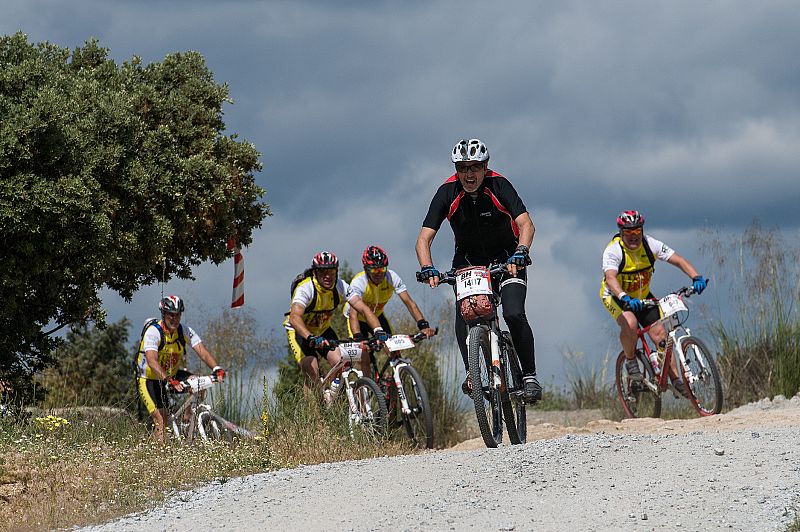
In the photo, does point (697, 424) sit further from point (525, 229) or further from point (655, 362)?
point (525, 229)

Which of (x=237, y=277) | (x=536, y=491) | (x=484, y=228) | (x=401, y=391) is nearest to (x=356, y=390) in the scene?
(x=401, y=391)

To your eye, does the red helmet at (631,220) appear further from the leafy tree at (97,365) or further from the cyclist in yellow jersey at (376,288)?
the leafy tree at (97,365)

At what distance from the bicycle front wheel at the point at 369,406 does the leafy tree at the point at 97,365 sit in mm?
10006

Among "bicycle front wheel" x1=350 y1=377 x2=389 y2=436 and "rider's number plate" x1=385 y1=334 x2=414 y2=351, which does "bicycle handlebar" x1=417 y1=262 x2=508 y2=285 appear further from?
"rider's number plate" x1=385 y1=334 x2=414 y2=351

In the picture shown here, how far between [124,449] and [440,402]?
7176mm

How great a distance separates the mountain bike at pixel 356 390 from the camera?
462 inches

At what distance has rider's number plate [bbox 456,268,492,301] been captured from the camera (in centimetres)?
840

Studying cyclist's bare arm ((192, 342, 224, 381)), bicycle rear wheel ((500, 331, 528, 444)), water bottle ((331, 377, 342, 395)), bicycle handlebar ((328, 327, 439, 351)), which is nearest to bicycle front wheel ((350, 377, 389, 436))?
water bottle ((331, 377, 342, 395))

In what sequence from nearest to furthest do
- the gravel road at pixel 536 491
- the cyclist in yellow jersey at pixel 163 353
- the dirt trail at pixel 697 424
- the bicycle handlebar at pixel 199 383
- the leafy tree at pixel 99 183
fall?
the gravel road at pixel 536 491 → the dirt trail at pixel 697 424 → the bicycle handlebar at pixel 199 383 → the cyclist in yellow jersey at pixel 163 353 → the leafy tree at pixel 99 183

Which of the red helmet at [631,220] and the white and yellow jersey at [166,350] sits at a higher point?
the red helmet at [631,220]

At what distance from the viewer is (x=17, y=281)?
15.5m

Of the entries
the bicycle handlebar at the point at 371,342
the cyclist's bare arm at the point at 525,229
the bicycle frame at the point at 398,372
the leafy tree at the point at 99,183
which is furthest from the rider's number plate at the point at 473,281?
the leafy tree at the point at 99,183

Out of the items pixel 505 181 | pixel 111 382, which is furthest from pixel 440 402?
pixel 111 382

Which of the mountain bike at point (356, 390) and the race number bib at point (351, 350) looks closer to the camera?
the mountain bike at point (356, 390)
